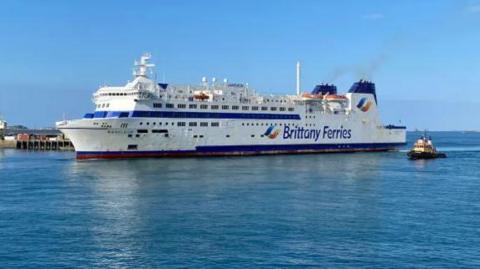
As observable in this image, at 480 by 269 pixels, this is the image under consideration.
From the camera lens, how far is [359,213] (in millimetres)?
27109

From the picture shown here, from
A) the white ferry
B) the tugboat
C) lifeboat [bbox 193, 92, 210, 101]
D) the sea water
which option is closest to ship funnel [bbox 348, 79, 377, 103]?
the white ferry

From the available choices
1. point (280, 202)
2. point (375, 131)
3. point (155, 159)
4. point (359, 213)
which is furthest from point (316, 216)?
point (375, 131)

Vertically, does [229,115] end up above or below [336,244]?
above

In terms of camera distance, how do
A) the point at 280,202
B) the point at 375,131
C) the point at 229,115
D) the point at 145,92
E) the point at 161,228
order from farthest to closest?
the point at 375,131, the point at 229,115, the point at 145,92, the point at 280,202, the point at 161,228

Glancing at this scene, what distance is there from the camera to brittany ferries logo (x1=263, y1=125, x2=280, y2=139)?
6316 cm

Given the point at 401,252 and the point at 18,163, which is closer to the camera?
the point at 401,252

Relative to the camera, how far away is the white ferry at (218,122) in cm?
5291

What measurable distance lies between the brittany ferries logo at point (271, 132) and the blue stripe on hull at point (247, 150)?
1039 millimetres

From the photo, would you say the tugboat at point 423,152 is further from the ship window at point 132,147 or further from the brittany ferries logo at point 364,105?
the ship window at point 132,147

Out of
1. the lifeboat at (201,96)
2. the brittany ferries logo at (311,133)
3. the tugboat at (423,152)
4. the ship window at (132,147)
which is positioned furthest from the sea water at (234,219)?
the tugboat at (423,152)

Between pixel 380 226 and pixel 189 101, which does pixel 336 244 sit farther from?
pixel 189 101

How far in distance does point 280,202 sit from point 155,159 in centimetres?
2603

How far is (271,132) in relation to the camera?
6347cm

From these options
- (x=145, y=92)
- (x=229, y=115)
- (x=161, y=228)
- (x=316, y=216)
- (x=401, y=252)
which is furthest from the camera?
(x=229, y=115)
